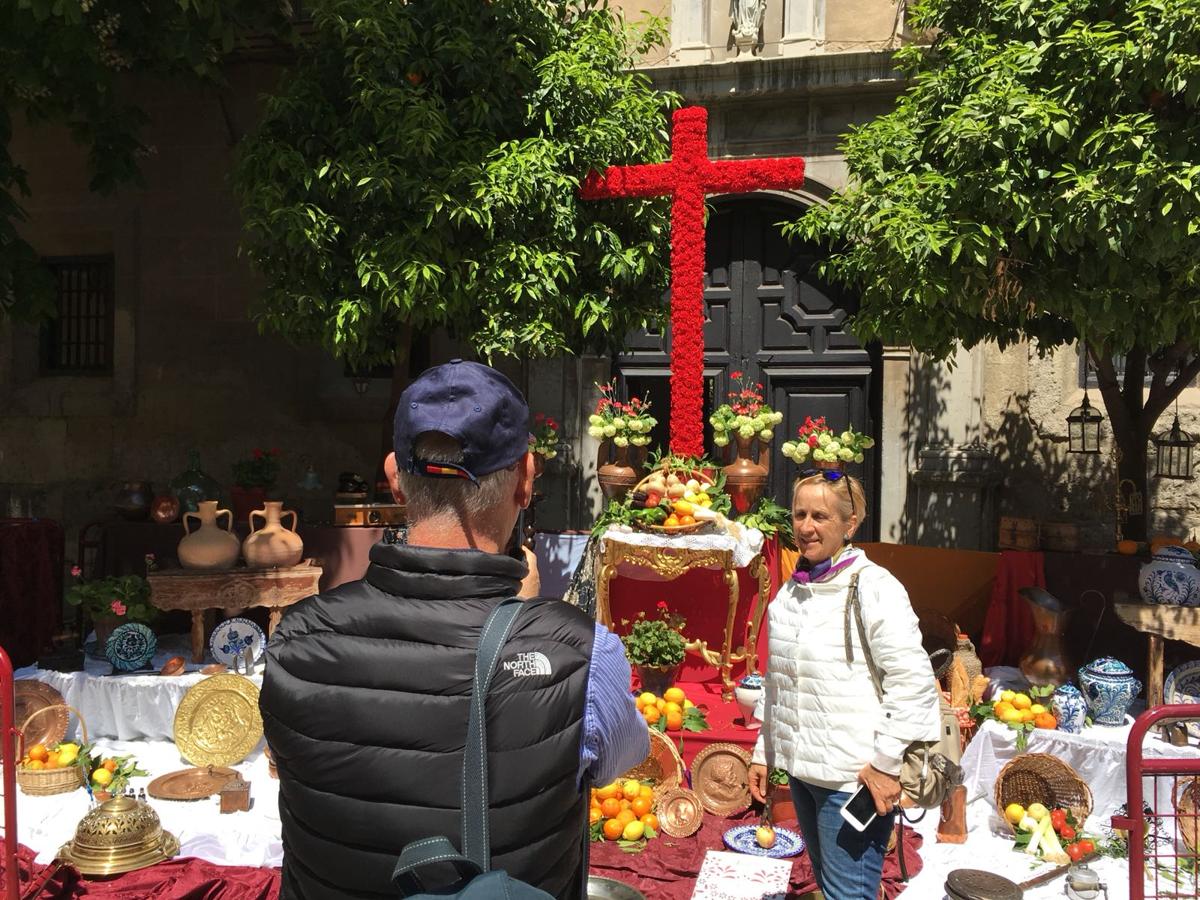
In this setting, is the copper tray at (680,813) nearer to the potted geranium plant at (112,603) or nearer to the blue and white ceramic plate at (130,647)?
the blue and white ceramic plate at (130,647)

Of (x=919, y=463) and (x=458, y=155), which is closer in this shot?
(x=458, y=155)

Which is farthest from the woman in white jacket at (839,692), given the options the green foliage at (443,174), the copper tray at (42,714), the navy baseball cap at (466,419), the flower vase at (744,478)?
the copper tray at (42,714)

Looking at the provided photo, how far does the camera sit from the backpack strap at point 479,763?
1.42m

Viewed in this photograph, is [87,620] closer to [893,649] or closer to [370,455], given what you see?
→ [370,455]

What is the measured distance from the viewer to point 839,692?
321cm

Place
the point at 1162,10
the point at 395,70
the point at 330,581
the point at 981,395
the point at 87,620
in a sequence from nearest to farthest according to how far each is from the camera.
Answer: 1. the point at 1162,10
2. the point at 395,70
3. the point at 330,581
4. the point at 87,620
5. the point at 981,395

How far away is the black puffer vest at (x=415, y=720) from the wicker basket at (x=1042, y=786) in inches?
162

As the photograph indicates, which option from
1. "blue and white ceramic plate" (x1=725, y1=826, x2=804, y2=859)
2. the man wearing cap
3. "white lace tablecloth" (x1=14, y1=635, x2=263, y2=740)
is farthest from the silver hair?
"white lace tablecloth" (x1=14, y1=635, x2=263, y2=740)

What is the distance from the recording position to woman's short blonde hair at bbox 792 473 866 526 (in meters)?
3.34

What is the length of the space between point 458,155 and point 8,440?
6794 millimetres

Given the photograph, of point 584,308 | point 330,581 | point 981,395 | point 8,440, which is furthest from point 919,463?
point 8,440

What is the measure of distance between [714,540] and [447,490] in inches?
188

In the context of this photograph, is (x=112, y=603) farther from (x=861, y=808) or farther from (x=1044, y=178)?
(x=1044, y=178)

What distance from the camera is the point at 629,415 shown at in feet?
Answer: 24.3
